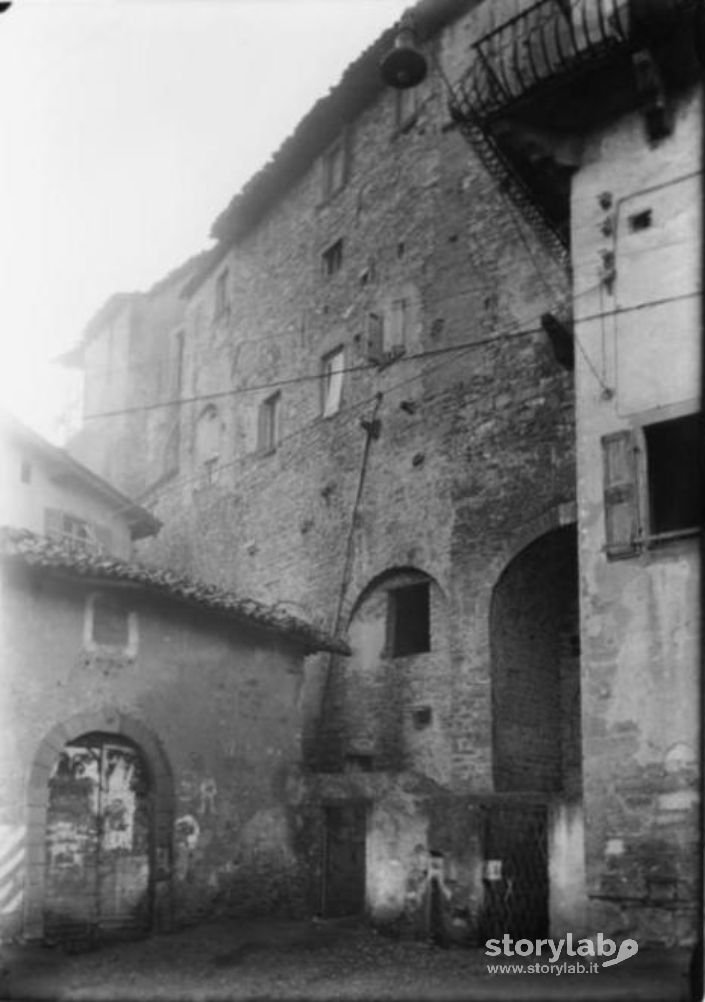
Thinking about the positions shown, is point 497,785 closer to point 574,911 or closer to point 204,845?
point 204,845

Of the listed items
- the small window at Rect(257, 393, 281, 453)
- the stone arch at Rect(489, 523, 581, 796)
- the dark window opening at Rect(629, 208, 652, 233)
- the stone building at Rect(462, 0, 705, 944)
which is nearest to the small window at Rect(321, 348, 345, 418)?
the small window at Rect(257, 393, 281, 453)

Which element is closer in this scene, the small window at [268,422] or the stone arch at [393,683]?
the stone arch at [393,683]

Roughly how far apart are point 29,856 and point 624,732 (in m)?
5.95

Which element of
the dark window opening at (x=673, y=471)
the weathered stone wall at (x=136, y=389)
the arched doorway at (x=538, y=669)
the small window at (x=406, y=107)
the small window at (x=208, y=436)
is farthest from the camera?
the weathered stone wall at (x=136, y=389)

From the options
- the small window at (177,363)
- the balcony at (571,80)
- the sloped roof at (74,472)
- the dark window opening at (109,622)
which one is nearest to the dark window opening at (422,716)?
the dark window opening at (109,622)

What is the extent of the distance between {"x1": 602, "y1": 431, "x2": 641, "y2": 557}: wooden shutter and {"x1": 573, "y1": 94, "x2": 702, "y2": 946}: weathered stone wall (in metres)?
0.08

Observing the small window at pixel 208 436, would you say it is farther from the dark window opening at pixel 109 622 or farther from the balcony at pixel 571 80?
the balcony at pixel 571 80

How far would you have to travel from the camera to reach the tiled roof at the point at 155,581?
11.7 m

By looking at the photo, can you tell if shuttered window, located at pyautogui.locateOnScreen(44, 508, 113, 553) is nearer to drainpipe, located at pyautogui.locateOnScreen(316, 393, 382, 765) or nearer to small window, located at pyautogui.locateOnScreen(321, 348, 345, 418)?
small window, located at pyautogui.locateOnScreen(321, 348, 345, 418)

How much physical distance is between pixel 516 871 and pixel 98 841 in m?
4.36

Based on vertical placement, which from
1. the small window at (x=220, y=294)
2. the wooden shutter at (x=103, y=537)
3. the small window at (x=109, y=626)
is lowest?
the small window at (x=109, y=626)

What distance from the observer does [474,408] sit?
Answer: 16.4 meters

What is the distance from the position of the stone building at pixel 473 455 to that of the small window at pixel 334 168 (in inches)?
2.1

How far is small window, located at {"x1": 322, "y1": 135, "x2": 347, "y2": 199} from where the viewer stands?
2052 cm
